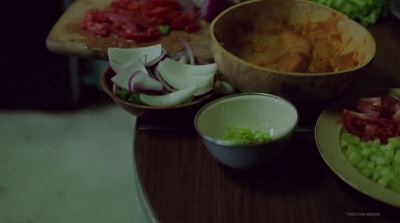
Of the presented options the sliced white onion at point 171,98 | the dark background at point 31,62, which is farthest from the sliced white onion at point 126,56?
the dark background at point 31,62

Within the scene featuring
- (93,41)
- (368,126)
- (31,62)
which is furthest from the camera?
(31,62)

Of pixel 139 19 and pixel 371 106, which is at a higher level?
Answer: pixel 371 106

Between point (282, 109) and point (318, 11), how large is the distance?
0.34 meters

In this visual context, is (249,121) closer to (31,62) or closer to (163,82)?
(163,82)

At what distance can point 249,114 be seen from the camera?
0.95 meters

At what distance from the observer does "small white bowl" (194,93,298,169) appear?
2.71 ft

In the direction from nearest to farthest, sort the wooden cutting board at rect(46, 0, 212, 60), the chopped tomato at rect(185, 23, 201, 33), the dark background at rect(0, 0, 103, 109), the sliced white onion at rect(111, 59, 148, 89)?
the sliced white onion at rect(111, 59, 148, 89) → the wooden cutting board at rect(46, 0, 212, 60) → the chopped tomato at rect(185, 23, 201, 33) → the dark background at rect(0, 0, 103, 109)

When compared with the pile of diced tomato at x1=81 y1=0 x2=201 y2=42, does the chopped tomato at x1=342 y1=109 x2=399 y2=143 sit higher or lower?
higher

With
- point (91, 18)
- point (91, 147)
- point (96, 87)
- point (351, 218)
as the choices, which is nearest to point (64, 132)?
point (91, 147)

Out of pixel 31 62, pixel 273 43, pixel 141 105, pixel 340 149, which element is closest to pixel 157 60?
pixel 141 105

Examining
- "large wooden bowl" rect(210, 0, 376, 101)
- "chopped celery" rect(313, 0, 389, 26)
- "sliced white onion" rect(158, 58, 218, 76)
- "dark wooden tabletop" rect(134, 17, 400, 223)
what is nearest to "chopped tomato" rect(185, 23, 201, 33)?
"chopped celery" rect(313, 0, 389, 26)

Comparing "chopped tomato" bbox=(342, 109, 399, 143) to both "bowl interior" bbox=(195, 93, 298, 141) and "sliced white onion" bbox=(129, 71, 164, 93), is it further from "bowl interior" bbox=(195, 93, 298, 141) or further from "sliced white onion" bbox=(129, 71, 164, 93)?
"sliced white onion" bbox=(129, 71, 164, 93)

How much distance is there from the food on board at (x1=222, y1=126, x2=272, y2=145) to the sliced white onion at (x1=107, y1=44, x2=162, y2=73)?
0.26 meters

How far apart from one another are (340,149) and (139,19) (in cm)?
107
